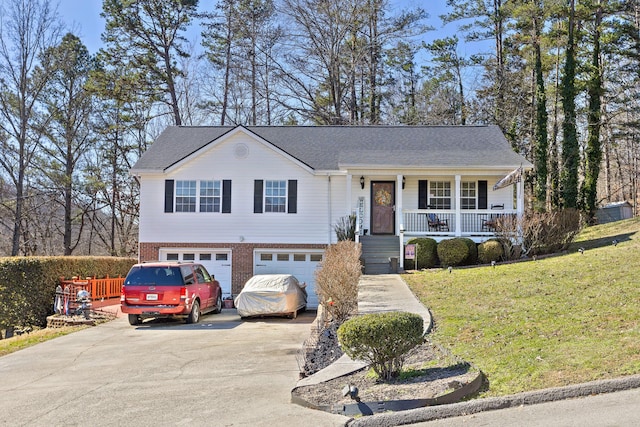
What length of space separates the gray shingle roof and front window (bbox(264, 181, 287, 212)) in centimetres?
138

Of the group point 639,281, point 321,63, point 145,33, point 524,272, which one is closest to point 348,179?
point 524,272

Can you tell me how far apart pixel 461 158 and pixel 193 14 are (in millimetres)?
23047

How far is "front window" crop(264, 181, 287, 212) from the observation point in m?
22.1

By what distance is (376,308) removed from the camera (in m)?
11.2

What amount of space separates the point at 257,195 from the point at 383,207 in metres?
4.90

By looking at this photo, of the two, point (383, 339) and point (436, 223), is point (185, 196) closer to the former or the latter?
point (436, 223)

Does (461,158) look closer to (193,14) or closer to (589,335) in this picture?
(589,335)

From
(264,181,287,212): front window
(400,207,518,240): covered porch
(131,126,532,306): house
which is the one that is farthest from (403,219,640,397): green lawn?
(264,181,287,212): front window

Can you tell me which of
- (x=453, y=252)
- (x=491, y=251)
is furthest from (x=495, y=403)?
(x=491, y=251)

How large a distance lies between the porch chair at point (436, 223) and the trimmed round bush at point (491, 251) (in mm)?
2117

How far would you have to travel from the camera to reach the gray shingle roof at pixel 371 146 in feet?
69.1

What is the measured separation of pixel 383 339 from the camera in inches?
264

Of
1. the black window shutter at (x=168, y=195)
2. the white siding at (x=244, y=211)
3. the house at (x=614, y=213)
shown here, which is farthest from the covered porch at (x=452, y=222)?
the house at (x=614, y=213)

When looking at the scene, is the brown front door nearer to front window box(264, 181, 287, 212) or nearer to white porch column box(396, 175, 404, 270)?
white porch column box(396, 175, 404, 270)
